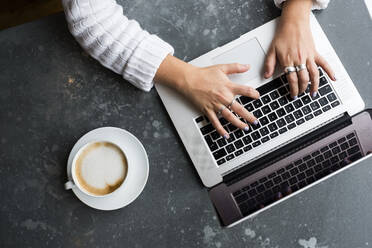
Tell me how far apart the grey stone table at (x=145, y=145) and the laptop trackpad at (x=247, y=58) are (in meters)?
0.05

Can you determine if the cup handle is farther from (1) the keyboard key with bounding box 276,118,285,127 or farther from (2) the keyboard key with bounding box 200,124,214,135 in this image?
(1) the keyboard key with bounding box 276,118,285,127

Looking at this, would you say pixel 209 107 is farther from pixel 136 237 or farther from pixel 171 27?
pixel 136 237

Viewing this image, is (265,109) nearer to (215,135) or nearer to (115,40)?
(215,135)

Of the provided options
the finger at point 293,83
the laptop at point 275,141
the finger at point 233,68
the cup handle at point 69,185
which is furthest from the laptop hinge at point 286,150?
the cup handle at point 69,185

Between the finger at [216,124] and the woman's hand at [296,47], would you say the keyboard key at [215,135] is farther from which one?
the woman's hand at [296,47]

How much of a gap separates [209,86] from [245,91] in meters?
0.09

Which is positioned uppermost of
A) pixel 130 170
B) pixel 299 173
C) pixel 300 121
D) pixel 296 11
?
pixel 296 11

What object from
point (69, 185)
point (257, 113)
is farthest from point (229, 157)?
point (69, 185)

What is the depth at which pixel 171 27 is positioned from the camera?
0.87 meters

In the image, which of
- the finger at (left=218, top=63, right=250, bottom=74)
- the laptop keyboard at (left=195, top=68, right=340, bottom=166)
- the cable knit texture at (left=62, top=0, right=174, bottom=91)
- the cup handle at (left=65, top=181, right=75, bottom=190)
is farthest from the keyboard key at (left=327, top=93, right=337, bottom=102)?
the cup handle at (left=65, top=181, right=75, bottom=190)

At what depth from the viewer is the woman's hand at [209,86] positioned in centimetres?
81

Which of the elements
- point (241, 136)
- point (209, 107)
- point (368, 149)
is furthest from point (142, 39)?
point (368, 149)

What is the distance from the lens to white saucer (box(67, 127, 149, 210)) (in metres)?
0.81

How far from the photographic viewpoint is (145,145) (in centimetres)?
86
